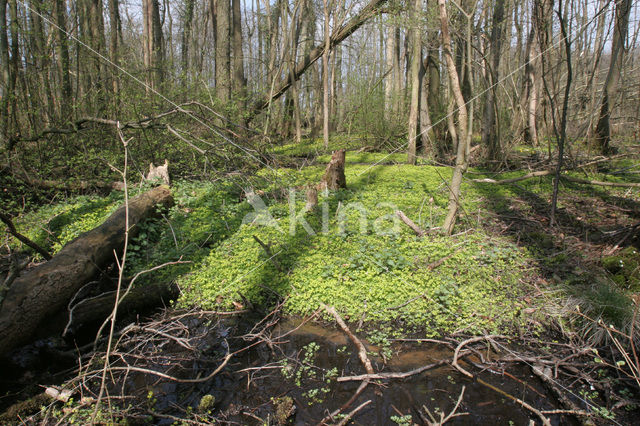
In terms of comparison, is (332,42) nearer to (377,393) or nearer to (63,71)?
(63,71)

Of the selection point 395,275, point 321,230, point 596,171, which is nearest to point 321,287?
point 395,275

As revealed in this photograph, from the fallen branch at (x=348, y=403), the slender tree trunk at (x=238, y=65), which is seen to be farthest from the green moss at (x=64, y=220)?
the fallen branch at (x=348, y=403)

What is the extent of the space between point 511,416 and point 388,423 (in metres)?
0.86

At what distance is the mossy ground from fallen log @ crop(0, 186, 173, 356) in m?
0.42

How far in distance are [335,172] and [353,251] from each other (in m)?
2.31

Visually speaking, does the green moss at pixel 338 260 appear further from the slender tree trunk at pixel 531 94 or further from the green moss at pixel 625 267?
the slender tree trunk at pixel 531 94

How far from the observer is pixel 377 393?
2617 mm

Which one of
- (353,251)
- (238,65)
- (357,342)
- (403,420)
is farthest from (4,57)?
(403,420)

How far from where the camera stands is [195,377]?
2.89 m

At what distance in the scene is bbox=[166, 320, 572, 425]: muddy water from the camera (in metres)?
2.43

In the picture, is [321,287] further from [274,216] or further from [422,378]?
[274,216]

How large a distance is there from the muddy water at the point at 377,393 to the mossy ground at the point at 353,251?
0.53 meters

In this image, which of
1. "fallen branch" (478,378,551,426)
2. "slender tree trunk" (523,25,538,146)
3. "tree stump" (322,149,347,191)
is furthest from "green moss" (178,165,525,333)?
"slender tree trunk" (523,25,538,146)

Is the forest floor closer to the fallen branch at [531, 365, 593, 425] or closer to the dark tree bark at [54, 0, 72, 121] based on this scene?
the fallen branch at [531, 365, 593, 425]
